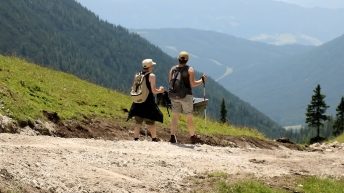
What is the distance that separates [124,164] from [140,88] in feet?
18.4

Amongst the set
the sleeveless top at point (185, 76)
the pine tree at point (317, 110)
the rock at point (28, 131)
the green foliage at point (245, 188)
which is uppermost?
the pine tree at point (317, 110)

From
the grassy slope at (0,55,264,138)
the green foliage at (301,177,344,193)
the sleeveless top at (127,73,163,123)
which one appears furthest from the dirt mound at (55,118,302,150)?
the green foliage at (301,177,344,193)

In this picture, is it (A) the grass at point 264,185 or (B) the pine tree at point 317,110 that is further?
(B) the pine tree at point 317,110

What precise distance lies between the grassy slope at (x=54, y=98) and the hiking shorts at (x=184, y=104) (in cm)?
467

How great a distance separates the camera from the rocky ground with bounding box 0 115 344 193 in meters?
11.5

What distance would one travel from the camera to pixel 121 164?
14.0 metres

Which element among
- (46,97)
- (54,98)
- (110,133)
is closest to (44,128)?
(110,133)

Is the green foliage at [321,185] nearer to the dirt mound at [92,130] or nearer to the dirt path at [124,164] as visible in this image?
the dirt path at [124,164]

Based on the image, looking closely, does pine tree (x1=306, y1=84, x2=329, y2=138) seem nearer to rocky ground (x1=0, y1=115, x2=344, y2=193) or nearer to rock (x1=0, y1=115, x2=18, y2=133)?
rocky ground (x1=0, y1=115, x2=344, y2=193)

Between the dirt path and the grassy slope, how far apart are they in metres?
4.16

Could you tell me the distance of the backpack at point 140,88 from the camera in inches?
753

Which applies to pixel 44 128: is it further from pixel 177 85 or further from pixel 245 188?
pixel 245 188

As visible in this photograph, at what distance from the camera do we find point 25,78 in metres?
24.8

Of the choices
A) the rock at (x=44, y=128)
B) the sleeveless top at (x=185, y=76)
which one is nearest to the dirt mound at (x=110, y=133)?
the rock at (x=44, y=128)
